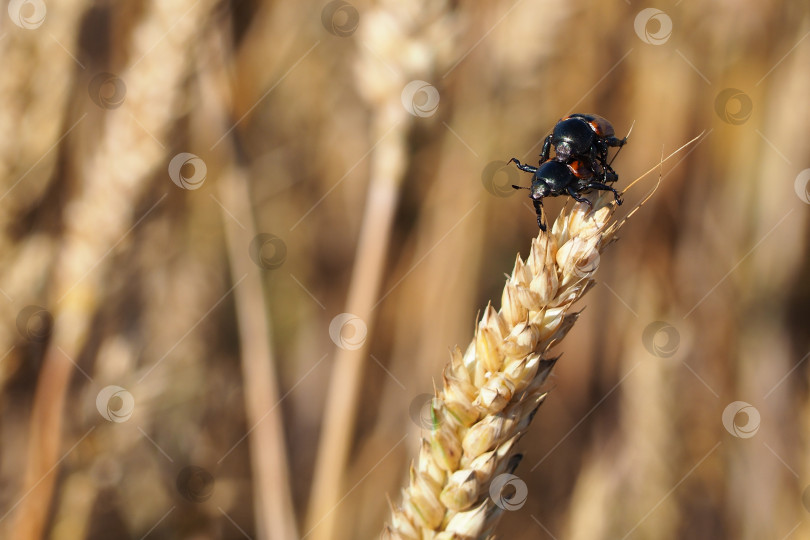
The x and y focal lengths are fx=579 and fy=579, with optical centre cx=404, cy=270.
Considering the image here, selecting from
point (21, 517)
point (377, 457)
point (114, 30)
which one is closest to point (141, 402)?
point (21, 517)

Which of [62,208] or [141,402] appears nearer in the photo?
[141,402]

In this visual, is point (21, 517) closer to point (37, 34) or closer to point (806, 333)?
point (37, 34)
